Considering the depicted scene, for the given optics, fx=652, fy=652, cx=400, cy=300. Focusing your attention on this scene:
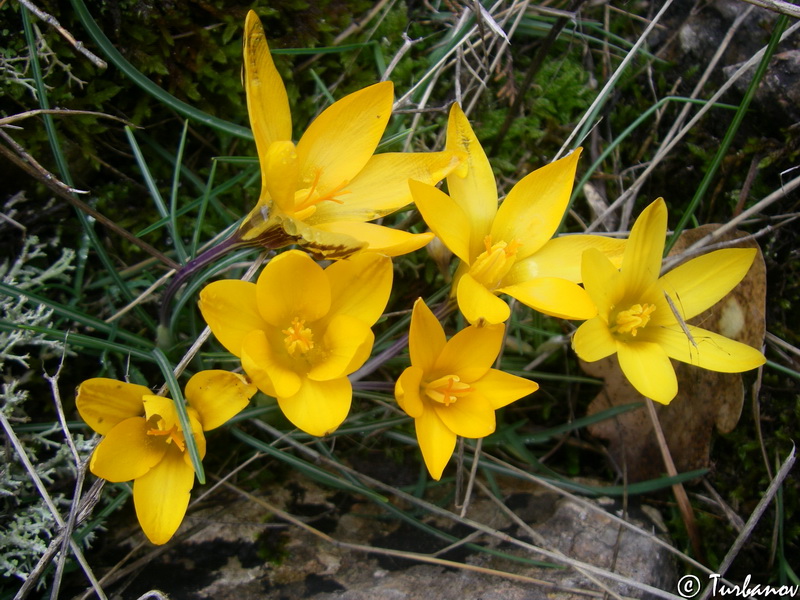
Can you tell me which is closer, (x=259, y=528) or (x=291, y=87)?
(x=259, y=528)

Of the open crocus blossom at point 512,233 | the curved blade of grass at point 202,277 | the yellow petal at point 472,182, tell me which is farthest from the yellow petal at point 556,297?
the curved blade of grass at point 202,277

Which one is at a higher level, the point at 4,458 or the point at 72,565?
the point at 4,458

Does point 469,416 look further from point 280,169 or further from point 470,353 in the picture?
point 280,169

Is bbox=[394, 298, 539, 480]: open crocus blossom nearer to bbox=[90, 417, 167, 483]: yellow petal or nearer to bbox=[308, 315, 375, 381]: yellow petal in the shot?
bbox=[308, 315, 375, 381]: yellow petal

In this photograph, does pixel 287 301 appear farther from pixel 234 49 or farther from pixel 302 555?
pixel 234 49

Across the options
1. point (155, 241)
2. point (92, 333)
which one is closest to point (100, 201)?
point (155, 241)

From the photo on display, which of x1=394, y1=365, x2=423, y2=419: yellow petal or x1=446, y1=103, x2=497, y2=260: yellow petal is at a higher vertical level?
x1=446, y1=103, x2=497, y2=260: yellow petal

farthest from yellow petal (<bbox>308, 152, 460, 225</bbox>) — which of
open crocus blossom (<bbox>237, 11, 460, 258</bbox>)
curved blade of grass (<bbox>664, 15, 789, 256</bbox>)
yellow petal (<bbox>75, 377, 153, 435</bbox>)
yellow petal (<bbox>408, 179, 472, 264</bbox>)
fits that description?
curved blade of grass (<bbox>664, 15, 789, 256</bbox>)
